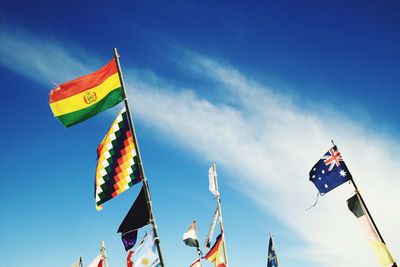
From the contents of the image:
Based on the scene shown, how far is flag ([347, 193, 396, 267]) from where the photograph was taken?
9.85m

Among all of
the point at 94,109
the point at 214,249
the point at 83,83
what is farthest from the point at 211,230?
→ the point at 83,83

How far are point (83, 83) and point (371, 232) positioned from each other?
10.5 m

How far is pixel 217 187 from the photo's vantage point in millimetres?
16125

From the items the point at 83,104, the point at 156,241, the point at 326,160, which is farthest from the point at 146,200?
the point at 326,160

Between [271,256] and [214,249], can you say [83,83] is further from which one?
[271,256]

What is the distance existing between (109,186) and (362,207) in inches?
344

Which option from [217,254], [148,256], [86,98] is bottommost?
[148,256]

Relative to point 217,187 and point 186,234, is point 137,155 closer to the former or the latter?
point 186,234

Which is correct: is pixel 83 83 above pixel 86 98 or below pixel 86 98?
above

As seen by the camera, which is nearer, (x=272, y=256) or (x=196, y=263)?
(x=196, y=263)

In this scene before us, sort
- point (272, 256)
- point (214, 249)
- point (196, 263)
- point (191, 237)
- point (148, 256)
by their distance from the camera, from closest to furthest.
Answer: point (148, 256) → point (191, 237) → point (196, 263) → point (214, 249) → point (272, 256)

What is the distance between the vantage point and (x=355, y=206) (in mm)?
11219

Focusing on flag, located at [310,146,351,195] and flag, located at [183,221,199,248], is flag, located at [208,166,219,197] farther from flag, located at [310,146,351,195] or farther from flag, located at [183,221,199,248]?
flag, located at [310,146,351,195]

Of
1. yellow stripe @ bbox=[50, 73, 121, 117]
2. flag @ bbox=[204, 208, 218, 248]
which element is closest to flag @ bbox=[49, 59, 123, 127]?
yellow stripe @ bbox=[50, 73, 121, 117]
